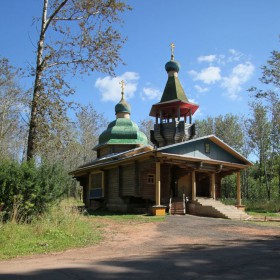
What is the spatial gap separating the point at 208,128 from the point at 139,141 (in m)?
23.1

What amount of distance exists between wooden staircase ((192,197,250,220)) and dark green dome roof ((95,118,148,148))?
26.1 ft

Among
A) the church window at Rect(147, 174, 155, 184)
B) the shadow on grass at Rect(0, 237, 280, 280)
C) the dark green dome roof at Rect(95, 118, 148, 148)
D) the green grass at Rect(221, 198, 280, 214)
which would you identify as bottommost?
the green grass at Rect(221, 198, 280, 214)

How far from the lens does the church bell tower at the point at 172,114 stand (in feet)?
84.0

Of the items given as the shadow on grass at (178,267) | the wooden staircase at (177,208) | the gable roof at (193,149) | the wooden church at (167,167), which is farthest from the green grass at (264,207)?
the shadow on grass at (178,267)

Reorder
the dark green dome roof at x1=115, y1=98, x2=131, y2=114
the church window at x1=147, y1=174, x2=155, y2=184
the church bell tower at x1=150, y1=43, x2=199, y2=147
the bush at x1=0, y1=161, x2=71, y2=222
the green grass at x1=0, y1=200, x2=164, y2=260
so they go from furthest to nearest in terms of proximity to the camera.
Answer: the dark green dome roof at x1=115, y1=98, x2=131, y2=114
the church bell tower at x1=150, y1=43, x2=199, y2=147
the church window at x1=147, y1=174, x2=155, y2=184
the bush at x1=0, y1=161, x2=71, y2=222
the green grass at x1=0, y1=200, x2=164, y2=260

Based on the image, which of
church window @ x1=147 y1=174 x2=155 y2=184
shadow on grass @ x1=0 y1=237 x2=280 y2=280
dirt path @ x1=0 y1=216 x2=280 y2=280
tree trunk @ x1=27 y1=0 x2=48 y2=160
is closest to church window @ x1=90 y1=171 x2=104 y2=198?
church window @ x1=147 y1=174 x2=155 y2=184

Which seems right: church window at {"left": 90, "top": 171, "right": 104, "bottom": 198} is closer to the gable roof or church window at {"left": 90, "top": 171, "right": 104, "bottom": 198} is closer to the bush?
the gable roof

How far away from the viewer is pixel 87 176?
30.4 m

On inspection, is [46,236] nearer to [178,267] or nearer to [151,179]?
[178,267]

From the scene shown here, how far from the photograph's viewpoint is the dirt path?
244 inches

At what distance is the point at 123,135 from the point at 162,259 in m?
21.3

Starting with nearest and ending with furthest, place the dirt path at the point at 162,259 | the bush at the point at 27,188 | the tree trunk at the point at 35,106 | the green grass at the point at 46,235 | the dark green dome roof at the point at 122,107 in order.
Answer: the dirt path at the point at 162,259
the green grass at the point at 46,235
the bush at the point at 27,188
the tree trunk at the point at 35,106
the dark green dome roof at the point at 122,107

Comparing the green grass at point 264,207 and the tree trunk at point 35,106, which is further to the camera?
the green grass at point 264,207

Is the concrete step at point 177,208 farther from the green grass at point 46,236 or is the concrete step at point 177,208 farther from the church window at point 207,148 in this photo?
the green grass at point 46,236
